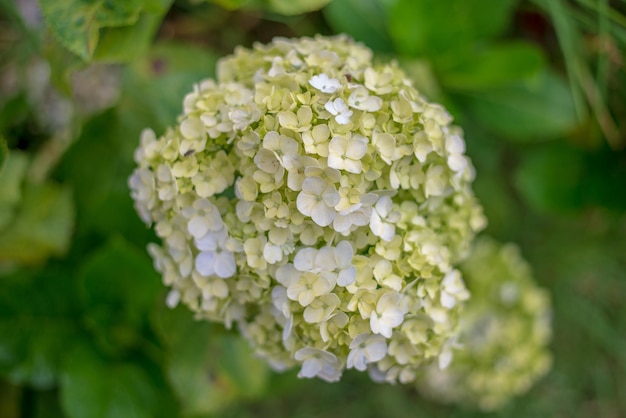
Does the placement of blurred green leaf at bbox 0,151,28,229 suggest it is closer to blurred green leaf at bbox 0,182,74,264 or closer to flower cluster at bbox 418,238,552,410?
blurred green leaf at bbox 0,182,74,264

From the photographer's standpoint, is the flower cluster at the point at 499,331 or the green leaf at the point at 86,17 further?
the flower cluster at the point at 499,331

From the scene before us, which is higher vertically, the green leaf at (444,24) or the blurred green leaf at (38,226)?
the green leaf at (444,24)

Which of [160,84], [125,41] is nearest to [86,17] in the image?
[125,41]

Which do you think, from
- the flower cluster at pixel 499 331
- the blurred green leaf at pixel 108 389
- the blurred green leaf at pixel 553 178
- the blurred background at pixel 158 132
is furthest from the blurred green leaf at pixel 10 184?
Answer: the blurred green leaf at pixel 553 178

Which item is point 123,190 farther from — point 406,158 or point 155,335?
point 406,158

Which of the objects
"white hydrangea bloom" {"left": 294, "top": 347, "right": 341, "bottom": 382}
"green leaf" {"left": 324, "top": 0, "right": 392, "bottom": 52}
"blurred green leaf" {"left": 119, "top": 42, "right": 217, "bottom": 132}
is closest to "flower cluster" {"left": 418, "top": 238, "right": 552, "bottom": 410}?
"green leaf" {"left": 324, "top": 0, "right": 392, "bottom": 52}

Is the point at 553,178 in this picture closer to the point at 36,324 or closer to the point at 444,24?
the point at 444,24

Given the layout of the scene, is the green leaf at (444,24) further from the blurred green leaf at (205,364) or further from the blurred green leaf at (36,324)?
the blurred green leaf at (36,324)

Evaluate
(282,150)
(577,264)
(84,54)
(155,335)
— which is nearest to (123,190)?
(155,335)
